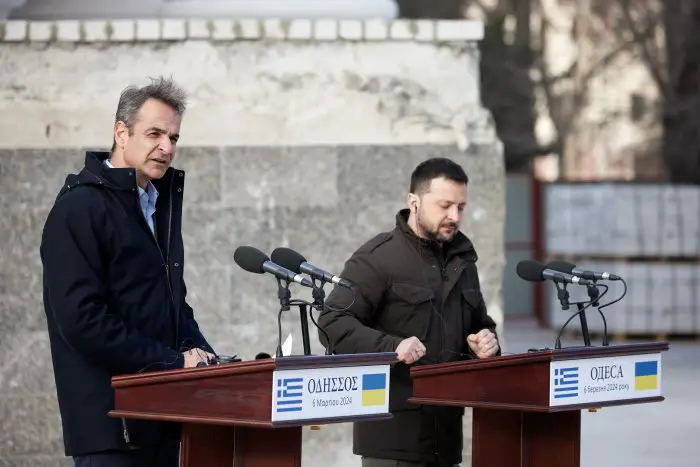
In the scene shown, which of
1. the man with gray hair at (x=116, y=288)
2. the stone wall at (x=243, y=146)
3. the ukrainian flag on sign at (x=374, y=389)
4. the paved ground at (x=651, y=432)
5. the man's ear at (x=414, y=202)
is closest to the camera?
the man with gray hair at (x=116, y=288)

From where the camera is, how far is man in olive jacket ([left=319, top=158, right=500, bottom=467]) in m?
6.02

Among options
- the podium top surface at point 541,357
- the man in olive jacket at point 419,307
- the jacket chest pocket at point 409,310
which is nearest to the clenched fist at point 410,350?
the podium top surface at point 541,357

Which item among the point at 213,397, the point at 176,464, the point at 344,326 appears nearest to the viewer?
the point at 213,397

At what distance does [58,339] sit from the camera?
16.3 feet

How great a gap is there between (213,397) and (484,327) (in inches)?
71.2

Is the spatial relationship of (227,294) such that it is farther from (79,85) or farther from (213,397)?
(213,397)

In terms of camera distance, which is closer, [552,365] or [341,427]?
[552,365]

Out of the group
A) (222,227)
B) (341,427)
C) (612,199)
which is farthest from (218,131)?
(612,199)

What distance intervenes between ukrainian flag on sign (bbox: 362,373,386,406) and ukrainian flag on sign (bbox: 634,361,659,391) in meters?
1.07

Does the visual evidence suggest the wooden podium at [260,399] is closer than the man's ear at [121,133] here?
Yes

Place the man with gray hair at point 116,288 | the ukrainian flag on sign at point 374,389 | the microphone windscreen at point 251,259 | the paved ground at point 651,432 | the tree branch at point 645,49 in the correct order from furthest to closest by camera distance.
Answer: the tree branch at point 645,49, the paved ground at point 651,432, the microphone windscreen at point 251,259, the ukrainian flag on sign at point 374,389, the man with gray hair at point 116,288

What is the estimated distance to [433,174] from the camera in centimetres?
605

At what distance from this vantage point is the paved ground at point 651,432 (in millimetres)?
9914

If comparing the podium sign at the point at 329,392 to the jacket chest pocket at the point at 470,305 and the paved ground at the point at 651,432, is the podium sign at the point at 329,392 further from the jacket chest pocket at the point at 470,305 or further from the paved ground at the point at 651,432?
the paved ground at the point at 651,432
